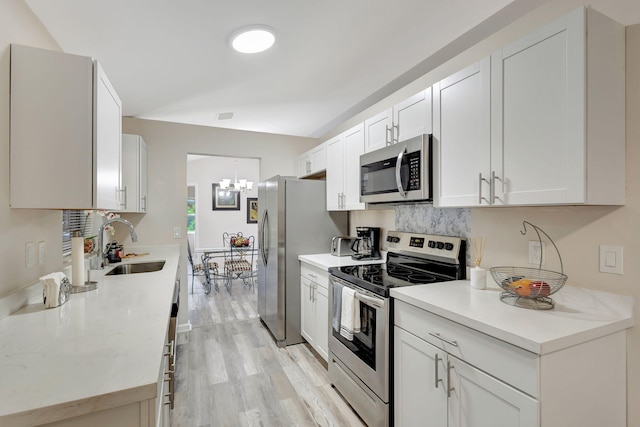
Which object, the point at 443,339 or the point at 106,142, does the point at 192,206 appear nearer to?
the point at 106,142

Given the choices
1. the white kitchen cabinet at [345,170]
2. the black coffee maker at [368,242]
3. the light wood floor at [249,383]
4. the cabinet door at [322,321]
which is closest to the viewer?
the light wood floor at [249,383]

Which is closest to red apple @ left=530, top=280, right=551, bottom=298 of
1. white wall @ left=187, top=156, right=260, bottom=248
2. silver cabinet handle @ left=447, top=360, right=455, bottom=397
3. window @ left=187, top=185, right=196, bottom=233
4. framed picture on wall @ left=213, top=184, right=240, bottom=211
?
silver cabinet handle @ left=447, top=360, right=455, bottom=397

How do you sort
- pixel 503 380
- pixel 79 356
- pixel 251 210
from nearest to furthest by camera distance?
pixel 79 356, pixel 503 380, pixel 251 210

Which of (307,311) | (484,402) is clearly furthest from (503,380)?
(307,311)

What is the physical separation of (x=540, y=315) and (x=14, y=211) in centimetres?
238

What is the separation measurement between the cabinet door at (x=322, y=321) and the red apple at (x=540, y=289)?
160 centimetres

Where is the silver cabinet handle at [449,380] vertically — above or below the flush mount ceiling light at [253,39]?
below

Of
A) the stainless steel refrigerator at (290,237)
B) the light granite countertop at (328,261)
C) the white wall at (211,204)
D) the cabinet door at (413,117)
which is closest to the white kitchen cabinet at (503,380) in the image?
the light granite countertop at (328,261)

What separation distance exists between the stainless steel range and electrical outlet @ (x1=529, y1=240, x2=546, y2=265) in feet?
1.41

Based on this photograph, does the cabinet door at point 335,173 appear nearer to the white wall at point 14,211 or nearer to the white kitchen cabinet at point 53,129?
the white kitchen cabinet at point 53,129

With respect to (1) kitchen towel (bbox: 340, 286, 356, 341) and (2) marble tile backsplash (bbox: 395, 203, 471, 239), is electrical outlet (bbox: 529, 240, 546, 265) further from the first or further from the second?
(1) kitchen towel (bbox: 340, 286, 356, 341)

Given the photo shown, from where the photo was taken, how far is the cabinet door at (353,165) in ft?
8.93

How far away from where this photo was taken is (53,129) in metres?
1.38

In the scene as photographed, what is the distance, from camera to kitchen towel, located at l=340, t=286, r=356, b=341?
2.03 metres
